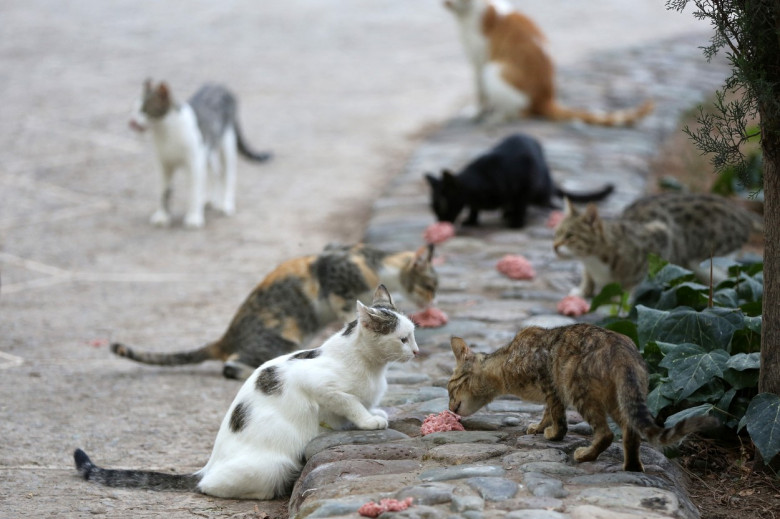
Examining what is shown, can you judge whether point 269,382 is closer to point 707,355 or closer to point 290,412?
point 290,412

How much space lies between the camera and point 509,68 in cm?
1095

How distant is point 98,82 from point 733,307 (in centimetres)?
1081

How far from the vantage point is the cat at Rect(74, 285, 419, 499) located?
4.13 metres

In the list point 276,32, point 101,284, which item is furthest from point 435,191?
point 276,32

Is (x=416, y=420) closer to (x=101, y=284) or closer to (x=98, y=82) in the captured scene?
(x=101, y=284)

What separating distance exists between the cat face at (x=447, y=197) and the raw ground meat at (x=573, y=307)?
189 centimetres

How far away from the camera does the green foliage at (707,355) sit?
3851 mm

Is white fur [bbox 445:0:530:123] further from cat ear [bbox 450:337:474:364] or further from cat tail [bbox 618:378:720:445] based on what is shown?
cat tail [bbox 618:378:720:445]

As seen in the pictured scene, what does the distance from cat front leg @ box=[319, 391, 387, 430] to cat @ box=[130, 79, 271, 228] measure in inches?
196

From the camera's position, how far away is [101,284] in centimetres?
760

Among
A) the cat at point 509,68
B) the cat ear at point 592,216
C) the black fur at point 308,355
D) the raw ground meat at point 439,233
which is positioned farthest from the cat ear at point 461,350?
the cat at point 509,68

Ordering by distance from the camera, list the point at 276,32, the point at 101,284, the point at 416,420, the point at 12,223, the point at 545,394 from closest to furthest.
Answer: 1. the point at 545,394
2. the point at 416,420
3. the point at 101,284
4. the point at 12,223
5. the point at 276,32

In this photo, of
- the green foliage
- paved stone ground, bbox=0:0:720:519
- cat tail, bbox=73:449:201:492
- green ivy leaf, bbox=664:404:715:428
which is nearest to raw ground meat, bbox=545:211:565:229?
paved stone ground, bbox=0:0:720:519

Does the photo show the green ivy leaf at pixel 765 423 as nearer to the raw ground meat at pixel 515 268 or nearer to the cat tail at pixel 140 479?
the cat tail at pixel 140 479
